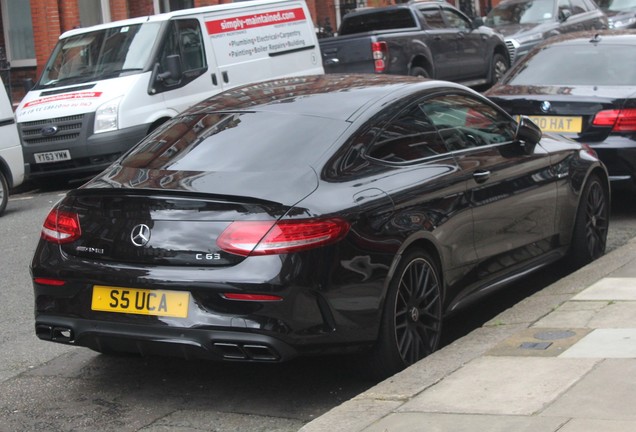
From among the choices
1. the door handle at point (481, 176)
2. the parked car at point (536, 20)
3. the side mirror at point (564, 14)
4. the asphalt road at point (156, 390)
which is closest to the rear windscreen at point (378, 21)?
the parked car at point (536, 20)

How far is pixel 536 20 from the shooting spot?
80.6 ft

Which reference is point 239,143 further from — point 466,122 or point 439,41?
point 439,41

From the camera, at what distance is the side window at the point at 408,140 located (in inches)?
258

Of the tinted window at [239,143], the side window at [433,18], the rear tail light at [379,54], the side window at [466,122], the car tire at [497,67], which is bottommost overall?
the car tire at [497,67]

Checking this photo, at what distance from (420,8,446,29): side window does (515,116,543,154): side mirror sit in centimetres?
1334

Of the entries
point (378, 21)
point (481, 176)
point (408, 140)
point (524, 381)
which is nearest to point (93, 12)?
point (378, 21)

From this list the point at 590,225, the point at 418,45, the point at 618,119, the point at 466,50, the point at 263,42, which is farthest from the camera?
the point at 466,50

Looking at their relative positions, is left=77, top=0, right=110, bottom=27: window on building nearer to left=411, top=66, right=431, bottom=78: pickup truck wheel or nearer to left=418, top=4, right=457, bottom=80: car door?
left=418, top=4, right=457, bottom=80: car door

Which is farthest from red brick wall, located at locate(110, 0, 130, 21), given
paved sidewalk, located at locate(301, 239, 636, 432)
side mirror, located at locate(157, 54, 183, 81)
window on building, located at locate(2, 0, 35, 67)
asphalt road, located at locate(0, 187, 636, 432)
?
paved sidewalk, located at locate(301, 239, 636, 432)

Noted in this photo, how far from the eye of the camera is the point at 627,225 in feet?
35.1

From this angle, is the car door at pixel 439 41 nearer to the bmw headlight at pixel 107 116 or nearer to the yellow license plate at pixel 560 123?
the bmw headlight at pixel 107 116

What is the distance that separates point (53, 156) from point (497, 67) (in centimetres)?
986

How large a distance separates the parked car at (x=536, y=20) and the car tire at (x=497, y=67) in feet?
1.29

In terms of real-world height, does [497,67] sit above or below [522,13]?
below
